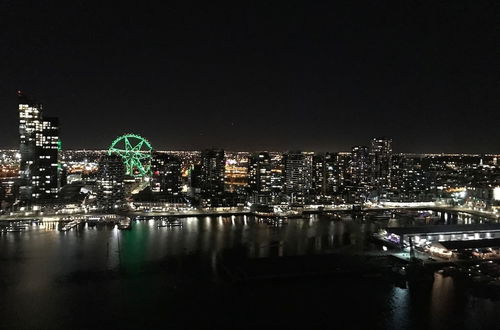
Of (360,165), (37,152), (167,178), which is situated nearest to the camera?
(37,152)

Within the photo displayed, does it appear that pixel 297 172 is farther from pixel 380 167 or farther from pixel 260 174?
pixel 380 167

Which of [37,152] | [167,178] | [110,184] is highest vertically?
[37,152]

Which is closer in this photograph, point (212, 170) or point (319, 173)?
point (212, 170)

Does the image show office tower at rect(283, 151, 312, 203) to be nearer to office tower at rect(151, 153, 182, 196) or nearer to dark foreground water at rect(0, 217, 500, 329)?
office tower at rect(151, 153, 182, 196)

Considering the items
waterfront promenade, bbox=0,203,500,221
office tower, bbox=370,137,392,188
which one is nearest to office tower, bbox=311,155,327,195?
office tower, bbox=370,137,392,188

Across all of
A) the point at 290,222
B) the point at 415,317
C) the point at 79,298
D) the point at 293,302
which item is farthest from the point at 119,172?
the point at 415,317

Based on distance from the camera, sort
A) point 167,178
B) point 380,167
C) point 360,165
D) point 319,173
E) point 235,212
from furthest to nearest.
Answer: point 360,165 → point 380,167 → point 319,173 → point 167,178 → point 235,212

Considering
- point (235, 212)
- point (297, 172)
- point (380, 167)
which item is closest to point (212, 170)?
point (297, 172)
